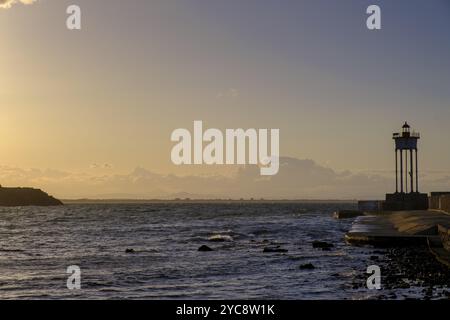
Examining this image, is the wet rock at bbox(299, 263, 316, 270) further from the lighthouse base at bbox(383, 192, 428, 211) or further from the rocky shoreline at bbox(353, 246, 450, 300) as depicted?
the lighthouse base at bbox(383, 192, 428, 211)

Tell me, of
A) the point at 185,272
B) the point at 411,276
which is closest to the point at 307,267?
the point at 185,272

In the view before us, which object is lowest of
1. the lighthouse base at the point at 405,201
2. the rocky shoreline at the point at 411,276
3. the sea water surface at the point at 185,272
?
the sea water surface at the point at 185,272

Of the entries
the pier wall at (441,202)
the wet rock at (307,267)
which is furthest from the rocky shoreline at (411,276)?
the pier wall at (441,202)

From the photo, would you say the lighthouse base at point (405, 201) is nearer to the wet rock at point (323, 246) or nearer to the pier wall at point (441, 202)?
the pier wall at point (441, 202)

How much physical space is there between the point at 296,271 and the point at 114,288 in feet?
34.5

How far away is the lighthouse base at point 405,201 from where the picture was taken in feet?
324

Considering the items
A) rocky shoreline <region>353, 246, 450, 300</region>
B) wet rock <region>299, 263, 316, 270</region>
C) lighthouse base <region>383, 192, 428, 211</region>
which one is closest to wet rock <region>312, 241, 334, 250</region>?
rocky shoreline <region>353, 246, 450, 300</region>

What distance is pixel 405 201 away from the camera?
3964 inches

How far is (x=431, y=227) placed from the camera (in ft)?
154

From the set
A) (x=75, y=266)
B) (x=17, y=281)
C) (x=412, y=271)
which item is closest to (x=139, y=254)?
(x=75, y=266)

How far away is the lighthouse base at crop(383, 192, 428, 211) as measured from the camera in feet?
324
